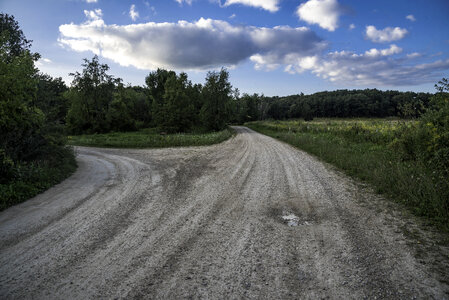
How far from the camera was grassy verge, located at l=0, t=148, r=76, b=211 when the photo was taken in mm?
6230

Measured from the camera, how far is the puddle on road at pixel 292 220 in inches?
190

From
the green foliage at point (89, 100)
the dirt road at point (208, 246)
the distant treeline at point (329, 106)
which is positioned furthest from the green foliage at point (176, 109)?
the distant treeline at point (329, 106)

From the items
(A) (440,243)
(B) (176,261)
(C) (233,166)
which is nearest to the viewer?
(B) (176,261)

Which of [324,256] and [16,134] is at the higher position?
[16,134]

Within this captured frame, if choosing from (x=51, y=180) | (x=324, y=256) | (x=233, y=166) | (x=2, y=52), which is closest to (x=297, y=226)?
(x=324, y=256)

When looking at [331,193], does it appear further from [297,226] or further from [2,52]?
[2,52]

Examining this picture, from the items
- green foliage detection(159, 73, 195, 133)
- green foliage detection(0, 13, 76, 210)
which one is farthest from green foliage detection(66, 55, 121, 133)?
green foliage detection(0, 13, 76, 210)

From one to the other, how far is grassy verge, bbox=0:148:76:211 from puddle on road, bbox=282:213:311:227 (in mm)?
7015

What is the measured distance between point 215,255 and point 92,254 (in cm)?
202

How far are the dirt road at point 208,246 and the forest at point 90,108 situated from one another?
2.70 meters

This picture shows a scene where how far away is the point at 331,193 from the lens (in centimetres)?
673

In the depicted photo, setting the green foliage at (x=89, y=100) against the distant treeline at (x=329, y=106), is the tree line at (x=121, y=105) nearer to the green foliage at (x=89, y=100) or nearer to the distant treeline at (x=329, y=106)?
the green foliage at (x=89, y=100)

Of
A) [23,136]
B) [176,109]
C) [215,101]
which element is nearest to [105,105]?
[176,109]

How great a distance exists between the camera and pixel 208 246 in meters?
3.95
